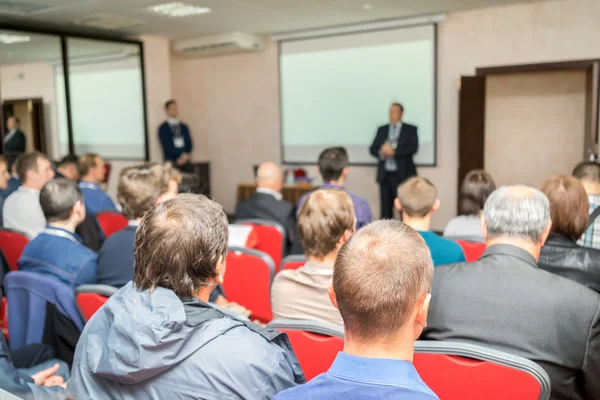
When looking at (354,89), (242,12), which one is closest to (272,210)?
(242,12)

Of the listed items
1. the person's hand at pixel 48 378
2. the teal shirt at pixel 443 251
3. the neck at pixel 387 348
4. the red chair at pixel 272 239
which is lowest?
the person's hand at pixel 48 378

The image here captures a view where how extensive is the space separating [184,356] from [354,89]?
6714 millimetres

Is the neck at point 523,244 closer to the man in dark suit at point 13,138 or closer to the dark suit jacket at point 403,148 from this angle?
the dark suit jacket at point 403,148

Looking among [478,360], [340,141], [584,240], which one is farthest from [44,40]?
[478,360]

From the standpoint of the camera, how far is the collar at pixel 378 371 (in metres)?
0.87

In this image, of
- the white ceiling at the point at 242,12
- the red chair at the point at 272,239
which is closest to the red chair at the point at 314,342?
the red chair at the point at 272,239

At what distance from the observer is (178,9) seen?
6191 millimetres

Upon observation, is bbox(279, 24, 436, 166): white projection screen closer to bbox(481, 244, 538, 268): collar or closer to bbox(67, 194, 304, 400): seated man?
bbox(481, 244, 538, 268): collar

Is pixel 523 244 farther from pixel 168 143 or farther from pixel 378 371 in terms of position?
pixel 168 143

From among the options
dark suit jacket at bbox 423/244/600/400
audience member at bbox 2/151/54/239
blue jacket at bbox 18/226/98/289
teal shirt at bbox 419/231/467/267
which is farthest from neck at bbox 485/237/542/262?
audience member at bbox 2/151/54/239

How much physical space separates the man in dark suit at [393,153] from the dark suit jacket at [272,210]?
3.27 meters

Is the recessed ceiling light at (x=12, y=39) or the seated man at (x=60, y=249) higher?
the recessed ceiling light at (x=12, y=39)

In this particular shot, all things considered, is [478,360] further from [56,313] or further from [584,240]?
[584,240]

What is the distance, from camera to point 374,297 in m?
0.92
